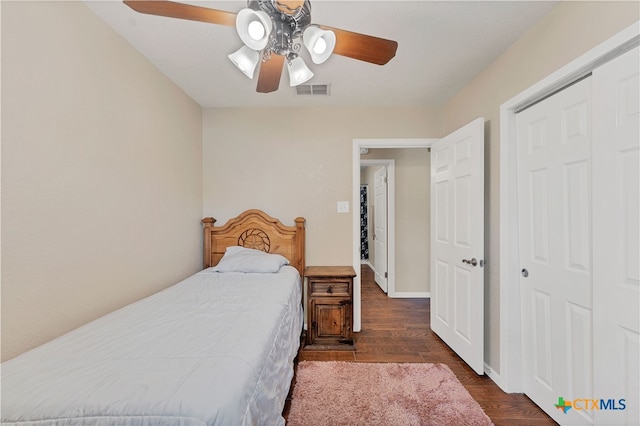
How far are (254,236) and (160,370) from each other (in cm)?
202

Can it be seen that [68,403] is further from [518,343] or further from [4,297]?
[518,343]

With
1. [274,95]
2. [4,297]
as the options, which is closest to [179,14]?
[4,297]

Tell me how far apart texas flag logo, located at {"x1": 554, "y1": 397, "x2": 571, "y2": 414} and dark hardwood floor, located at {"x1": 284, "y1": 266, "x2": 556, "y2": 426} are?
147 mm

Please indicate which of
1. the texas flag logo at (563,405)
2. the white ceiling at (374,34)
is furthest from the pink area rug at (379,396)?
the white ceiling at (374,34)

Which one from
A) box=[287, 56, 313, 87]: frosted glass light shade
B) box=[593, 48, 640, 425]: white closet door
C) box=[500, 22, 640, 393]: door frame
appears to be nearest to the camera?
box=[593, 48, 640, 425]: white closet door

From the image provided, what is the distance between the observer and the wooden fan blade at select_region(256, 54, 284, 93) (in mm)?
Answer: 1429

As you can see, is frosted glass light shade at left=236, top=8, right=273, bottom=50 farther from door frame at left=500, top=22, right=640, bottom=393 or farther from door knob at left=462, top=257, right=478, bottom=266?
door knob at left=462, top=257, right=478, bottom=266

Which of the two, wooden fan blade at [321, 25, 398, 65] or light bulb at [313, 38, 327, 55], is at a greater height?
→ wooden fan blade at [321, 25, 398, 65]

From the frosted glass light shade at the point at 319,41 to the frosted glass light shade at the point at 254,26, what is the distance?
19cm

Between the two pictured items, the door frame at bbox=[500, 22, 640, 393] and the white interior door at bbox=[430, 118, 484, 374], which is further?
the white interior door at bbox=[430, 118, 484, 374]

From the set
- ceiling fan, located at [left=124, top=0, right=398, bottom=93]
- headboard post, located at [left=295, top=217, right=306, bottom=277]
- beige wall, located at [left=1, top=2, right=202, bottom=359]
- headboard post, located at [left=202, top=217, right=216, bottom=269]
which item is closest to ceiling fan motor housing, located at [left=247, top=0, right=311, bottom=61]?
ceiling fan, located at [left=124, top=0, right=398, bottom=93]

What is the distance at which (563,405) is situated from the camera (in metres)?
1.61

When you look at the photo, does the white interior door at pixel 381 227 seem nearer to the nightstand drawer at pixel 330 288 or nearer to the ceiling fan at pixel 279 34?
the nightstand drawer at pixel 330 288

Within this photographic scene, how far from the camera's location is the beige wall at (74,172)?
1.21 m
